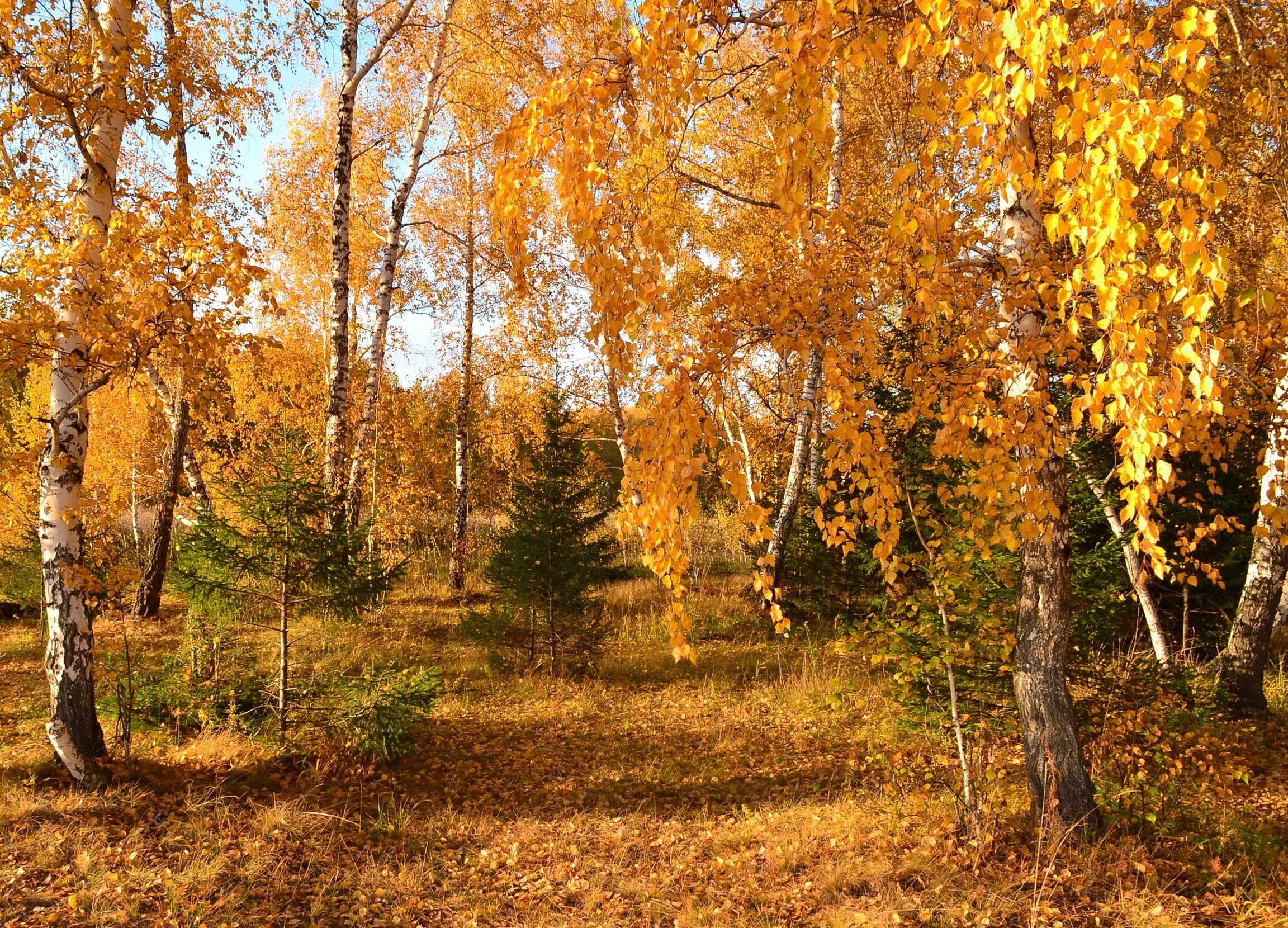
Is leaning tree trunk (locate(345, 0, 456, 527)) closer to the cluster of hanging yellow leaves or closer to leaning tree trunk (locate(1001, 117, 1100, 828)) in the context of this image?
the cluster of hanging yellow leaves

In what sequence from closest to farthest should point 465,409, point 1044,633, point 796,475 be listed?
1. point 1044,633
2. point 796,475
3. point 465,409

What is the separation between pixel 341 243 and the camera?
7484 mm

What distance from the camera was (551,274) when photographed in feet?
37.1

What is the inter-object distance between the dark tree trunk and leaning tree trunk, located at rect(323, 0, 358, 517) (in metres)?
6.44

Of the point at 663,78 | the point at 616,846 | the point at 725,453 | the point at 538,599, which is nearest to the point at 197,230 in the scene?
the point at 663,78

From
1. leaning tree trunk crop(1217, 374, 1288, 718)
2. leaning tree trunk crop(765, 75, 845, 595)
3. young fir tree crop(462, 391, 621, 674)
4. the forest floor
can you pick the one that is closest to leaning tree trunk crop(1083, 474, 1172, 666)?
leaning tree trunk crop(1217, 374, 1288, 718)

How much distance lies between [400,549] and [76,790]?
25.5 ft

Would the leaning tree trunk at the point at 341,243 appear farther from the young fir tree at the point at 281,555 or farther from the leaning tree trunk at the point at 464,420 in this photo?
the leaning tree trunk at the point at 464,420

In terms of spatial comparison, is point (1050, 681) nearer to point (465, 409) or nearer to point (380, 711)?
point (380, 711)

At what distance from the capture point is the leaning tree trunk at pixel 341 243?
734cm

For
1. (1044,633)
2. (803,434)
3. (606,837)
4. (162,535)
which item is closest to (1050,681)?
(1044,633)

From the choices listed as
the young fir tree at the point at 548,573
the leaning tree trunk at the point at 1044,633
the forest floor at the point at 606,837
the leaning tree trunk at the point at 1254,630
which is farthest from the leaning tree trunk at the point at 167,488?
the leaning tree trunk at the point at 1254,630

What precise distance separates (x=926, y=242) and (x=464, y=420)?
10.4 meters

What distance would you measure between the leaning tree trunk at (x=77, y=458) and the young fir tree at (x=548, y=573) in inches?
165
